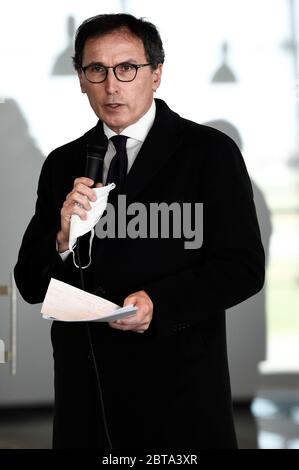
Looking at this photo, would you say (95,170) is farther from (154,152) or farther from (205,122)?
(205,122)

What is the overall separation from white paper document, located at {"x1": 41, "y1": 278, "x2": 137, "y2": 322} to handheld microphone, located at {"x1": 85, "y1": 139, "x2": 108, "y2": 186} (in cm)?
27

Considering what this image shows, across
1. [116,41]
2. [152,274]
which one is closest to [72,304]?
[152,274]

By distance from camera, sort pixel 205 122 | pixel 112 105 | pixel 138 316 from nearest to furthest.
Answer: pixel 138 316, pixel 112 105, pixel 205 122

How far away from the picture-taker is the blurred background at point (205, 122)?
484cm

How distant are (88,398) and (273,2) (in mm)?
3413

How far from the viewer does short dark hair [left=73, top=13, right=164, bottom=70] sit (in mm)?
2076

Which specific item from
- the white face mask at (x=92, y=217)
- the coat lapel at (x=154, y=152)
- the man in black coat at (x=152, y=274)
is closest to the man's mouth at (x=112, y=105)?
the man in black coat at (x=152, y=274)

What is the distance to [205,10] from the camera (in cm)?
491

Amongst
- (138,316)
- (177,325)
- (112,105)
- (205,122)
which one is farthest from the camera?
(205,122)

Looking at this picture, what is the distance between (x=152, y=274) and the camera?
204cm

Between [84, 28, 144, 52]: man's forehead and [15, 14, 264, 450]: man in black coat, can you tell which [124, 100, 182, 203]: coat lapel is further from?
[84, 28, 144, 52]: man's forehead

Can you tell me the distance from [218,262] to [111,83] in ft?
1.55

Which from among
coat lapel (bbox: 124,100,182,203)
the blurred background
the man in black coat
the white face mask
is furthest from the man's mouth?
the blurred background

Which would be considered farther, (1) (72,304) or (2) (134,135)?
(2) (134,135)
